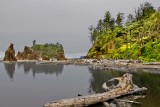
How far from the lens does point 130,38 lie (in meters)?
138

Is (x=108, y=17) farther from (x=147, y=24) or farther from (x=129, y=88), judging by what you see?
(x=129, y=88)

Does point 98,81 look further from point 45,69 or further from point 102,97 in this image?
point 45,69

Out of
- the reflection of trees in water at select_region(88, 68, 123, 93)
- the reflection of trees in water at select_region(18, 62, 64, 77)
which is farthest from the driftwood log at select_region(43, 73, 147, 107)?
the reflection of trees in water at select_region(18, 62, 64, 77)

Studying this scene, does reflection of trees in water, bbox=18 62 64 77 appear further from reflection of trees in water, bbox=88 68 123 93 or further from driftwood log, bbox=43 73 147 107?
driftwood log, bbox=43 73 147 107

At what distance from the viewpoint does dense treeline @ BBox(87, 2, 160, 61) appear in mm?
116438

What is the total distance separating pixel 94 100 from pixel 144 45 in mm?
87453

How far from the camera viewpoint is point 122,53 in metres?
131

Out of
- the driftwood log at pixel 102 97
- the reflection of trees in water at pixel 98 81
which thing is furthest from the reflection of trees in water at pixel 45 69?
the driftwood log at pixel 102 97

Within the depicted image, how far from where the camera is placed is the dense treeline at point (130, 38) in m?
Answer: 116

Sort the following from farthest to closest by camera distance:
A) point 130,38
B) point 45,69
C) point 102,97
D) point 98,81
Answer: point 130,38 → point 45,69 → point 98,81 → point 102,97

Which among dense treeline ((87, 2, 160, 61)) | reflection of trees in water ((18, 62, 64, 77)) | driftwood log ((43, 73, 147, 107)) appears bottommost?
driftwood log ((43, 73, 147, 107))

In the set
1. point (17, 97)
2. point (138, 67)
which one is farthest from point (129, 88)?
point (138, 67)

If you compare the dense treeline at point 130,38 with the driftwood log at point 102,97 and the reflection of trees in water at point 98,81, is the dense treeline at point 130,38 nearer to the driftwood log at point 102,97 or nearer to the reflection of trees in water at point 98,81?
the reflection of trees in water at point 98,81

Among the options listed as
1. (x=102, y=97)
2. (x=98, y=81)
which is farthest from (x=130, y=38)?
(x=102, y=97)
